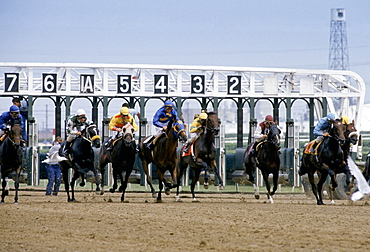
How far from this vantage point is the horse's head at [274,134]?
16.4 metres

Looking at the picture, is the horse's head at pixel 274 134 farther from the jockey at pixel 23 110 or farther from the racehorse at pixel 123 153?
the jockey at pixel 23 110

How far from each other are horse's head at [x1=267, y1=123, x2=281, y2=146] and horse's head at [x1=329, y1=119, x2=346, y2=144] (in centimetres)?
105

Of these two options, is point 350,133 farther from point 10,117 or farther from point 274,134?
point 10,117

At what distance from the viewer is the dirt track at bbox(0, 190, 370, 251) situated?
8.42 meters

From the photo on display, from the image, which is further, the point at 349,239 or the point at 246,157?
the point at 246,157

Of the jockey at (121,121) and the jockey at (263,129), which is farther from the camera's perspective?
the jockey at (121,121)

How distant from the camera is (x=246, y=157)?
60.9 ft

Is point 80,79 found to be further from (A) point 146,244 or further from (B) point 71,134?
(A) point 146,244

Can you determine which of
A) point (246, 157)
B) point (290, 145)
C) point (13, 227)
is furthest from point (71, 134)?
point (290, 145)

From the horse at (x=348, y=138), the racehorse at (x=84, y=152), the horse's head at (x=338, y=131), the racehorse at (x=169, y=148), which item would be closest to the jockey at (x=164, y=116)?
the racehorse at (x=169, y=148)

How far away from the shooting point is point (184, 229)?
1010 cm

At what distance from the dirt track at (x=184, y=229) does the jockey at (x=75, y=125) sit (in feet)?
8.06

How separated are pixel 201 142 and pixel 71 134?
2530 mm

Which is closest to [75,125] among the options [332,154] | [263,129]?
[263,129]
